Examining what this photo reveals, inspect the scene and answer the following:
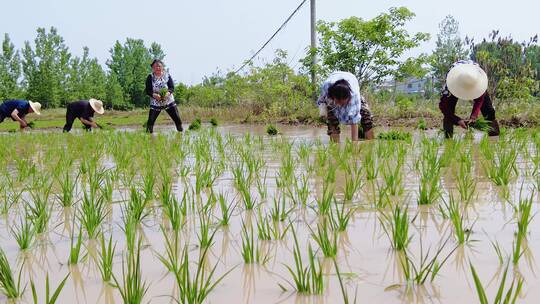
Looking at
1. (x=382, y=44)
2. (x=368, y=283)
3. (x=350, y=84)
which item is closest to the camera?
(x=368, y=283)

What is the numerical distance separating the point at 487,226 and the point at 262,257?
0.91 metres

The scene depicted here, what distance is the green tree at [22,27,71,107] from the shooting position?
3412 cm

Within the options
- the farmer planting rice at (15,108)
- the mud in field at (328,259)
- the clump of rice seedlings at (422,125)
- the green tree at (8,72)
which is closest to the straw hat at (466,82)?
the mud in field at (328,259)

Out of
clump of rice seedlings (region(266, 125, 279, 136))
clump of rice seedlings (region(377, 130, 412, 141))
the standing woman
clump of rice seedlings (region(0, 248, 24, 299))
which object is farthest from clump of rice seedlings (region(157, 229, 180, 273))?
the standing woman

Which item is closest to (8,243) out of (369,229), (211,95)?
(369,229)

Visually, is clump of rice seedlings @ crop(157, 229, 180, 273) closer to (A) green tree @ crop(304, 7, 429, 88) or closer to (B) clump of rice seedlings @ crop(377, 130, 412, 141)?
(B) clump of rice seedlings @ crop(377, 130, 412, 141)

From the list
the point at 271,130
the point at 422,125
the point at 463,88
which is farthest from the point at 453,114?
the point at 271,130

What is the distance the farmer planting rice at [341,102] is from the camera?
541 centimetres

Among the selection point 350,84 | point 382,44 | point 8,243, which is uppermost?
point 382,44

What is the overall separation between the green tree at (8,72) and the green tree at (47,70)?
37.7 inches

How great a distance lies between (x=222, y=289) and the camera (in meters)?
1.41

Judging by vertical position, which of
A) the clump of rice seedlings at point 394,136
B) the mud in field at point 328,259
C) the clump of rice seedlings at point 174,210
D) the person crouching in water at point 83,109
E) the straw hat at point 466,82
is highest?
the straw hat at point 466,82

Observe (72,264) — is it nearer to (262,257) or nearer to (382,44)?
(262,257)

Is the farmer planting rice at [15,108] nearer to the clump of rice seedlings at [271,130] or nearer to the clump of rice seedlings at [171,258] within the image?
the clump of rice seedlings at [271,130]
